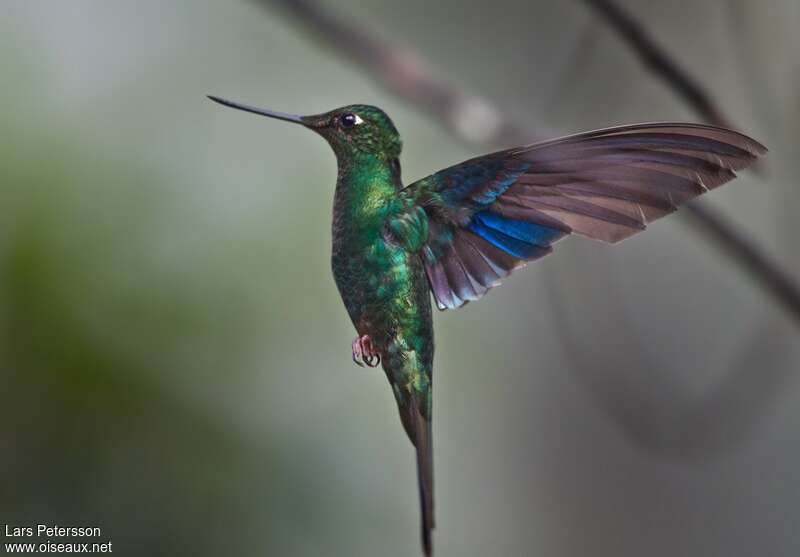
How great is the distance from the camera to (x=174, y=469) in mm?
3383

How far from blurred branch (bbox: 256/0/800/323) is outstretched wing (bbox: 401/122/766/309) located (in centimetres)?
81

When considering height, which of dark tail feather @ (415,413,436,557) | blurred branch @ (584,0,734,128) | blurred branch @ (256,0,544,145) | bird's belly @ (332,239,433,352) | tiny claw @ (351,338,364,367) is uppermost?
blurred branch @ (256,0,544,145)

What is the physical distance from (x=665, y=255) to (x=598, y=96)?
1179mm

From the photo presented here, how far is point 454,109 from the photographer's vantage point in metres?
2.44

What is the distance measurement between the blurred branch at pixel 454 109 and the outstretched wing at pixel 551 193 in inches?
31.9

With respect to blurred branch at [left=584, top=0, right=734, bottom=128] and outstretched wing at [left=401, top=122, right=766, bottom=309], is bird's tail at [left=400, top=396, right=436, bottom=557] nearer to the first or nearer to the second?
A: outstretched wing at [left=401, top=122, right=766, bottom=309]

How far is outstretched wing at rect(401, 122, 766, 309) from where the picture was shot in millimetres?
1247

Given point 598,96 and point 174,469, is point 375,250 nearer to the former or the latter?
point 174,469

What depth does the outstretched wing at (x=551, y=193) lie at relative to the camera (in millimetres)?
1247

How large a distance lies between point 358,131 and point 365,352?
0.27 meters

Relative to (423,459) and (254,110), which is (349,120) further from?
(423,459)

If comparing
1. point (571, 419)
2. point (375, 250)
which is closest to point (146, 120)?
point (571, 419)

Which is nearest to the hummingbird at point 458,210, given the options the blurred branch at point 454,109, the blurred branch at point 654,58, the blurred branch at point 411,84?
the blurred branch at point 654,58

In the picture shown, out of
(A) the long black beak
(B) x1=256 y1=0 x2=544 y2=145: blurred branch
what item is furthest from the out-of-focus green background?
(A) the long black beak
